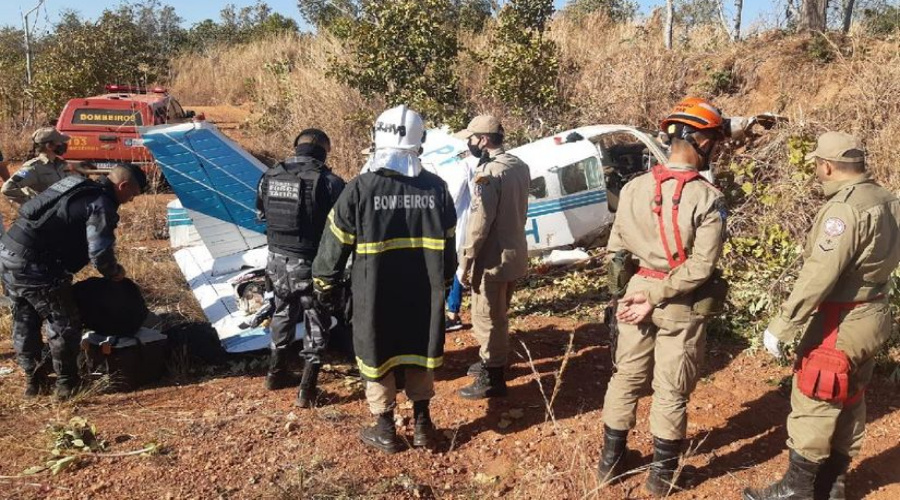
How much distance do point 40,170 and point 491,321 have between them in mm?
4288

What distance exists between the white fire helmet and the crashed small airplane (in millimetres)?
2013

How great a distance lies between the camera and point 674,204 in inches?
119

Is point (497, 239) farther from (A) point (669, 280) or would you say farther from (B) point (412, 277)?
(A) point (669, 280)

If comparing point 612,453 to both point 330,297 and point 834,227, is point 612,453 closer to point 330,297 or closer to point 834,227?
point 834,227

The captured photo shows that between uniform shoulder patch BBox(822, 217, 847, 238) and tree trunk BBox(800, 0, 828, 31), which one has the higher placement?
tree trunk BBox(800, 0, 828, 31)

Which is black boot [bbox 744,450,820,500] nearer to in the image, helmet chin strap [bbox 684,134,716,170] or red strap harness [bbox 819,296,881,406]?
red strap harness [bbox 819,296,881,406]

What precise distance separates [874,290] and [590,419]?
1.79 meters

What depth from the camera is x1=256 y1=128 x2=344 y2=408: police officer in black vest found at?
4.19m

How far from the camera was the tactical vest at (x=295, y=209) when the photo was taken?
4.19m

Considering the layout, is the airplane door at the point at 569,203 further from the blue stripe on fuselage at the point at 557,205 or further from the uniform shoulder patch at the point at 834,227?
the uniform shoulder patch at the point at 834,227

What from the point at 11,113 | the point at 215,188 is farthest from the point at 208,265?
the point at 11,113

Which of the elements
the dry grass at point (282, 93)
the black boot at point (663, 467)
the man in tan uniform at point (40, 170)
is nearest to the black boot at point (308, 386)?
the black boot at point (663, 467)

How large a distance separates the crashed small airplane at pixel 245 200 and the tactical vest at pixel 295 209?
0.87 metres

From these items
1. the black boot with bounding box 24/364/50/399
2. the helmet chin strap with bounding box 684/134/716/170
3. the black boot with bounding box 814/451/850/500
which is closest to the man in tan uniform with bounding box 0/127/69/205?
the black boot with bounding box 24/364/50/399
